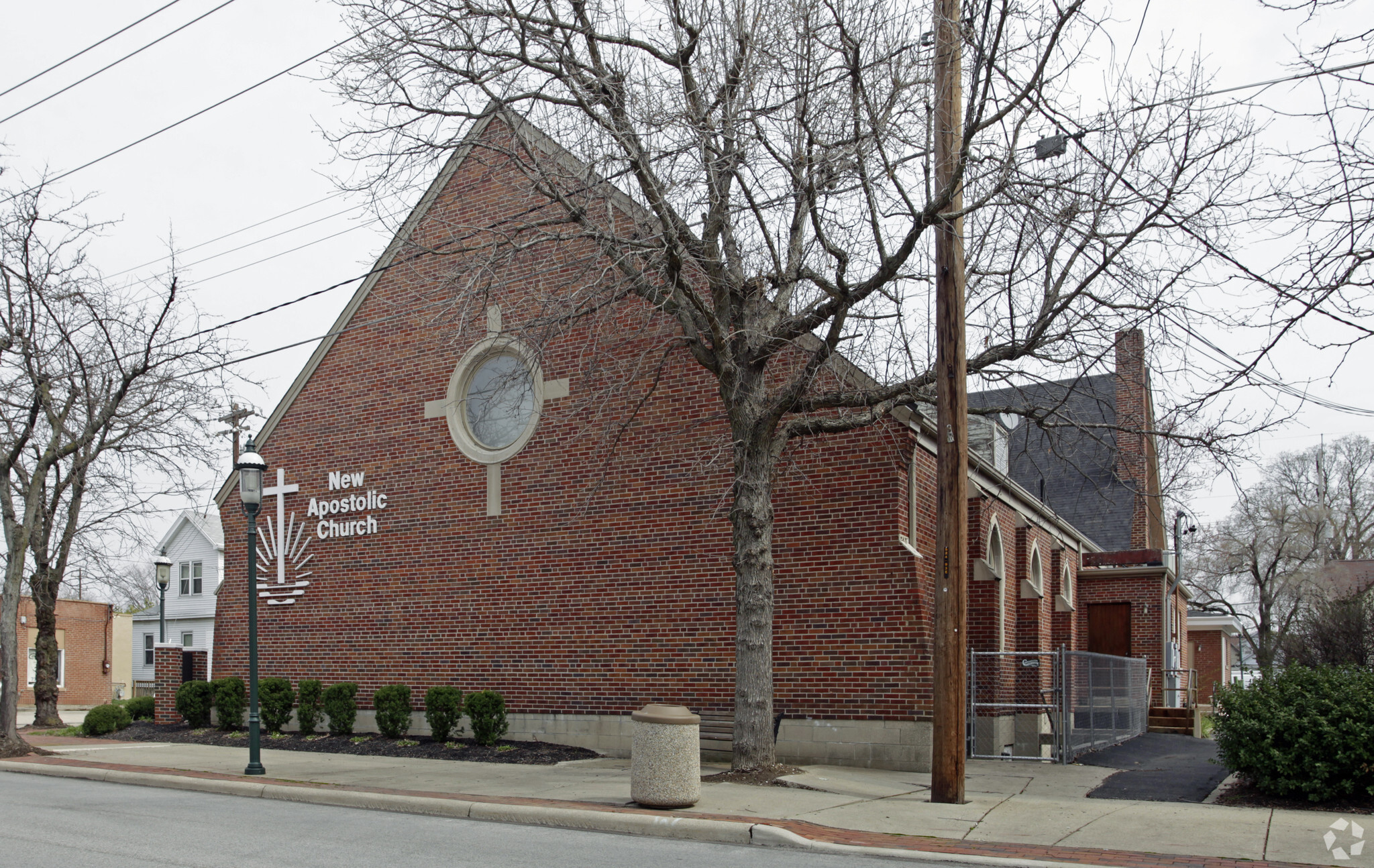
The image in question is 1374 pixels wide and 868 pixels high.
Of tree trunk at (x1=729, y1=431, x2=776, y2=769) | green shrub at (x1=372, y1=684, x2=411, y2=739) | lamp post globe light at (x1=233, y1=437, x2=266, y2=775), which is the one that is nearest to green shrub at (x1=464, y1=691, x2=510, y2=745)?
green shrub at (x1=372, y1=684, x2=411, y2=739)

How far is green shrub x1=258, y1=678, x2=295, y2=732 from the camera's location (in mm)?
19078

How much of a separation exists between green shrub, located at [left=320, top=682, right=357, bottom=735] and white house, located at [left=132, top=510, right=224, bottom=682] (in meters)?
27.7

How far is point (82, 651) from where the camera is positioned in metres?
45.0

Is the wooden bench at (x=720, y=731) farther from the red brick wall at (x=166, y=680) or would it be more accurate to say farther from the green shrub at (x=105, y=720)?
the green shrub at (x=105, y=720)

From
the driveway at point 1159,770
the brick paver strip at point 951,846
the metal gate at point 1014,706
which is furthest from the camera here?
the metal gate at point 1014,706

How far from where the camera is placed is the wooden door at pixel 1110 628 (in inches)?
1079

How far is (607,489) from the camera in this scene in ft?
55.0

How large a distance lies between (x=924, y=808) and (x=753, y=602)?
290cm

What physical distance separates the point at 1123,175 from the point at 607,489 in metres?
8.62

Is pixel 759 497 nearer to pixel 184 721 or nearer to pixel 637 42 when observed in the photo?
pixel 637 42

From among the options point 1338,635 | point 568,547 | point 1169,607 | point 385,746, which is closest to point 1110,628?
point 1169,607

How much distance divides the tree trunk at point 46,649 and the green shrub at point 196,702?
6.64 metres

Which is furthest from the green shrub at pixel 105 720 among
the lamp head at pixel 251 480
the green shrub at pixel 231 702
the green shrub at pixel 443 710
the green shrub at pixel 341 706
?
the lamp head at pixel 251 480

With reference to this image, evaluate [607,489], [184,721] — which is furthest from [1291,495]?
[184,721]
